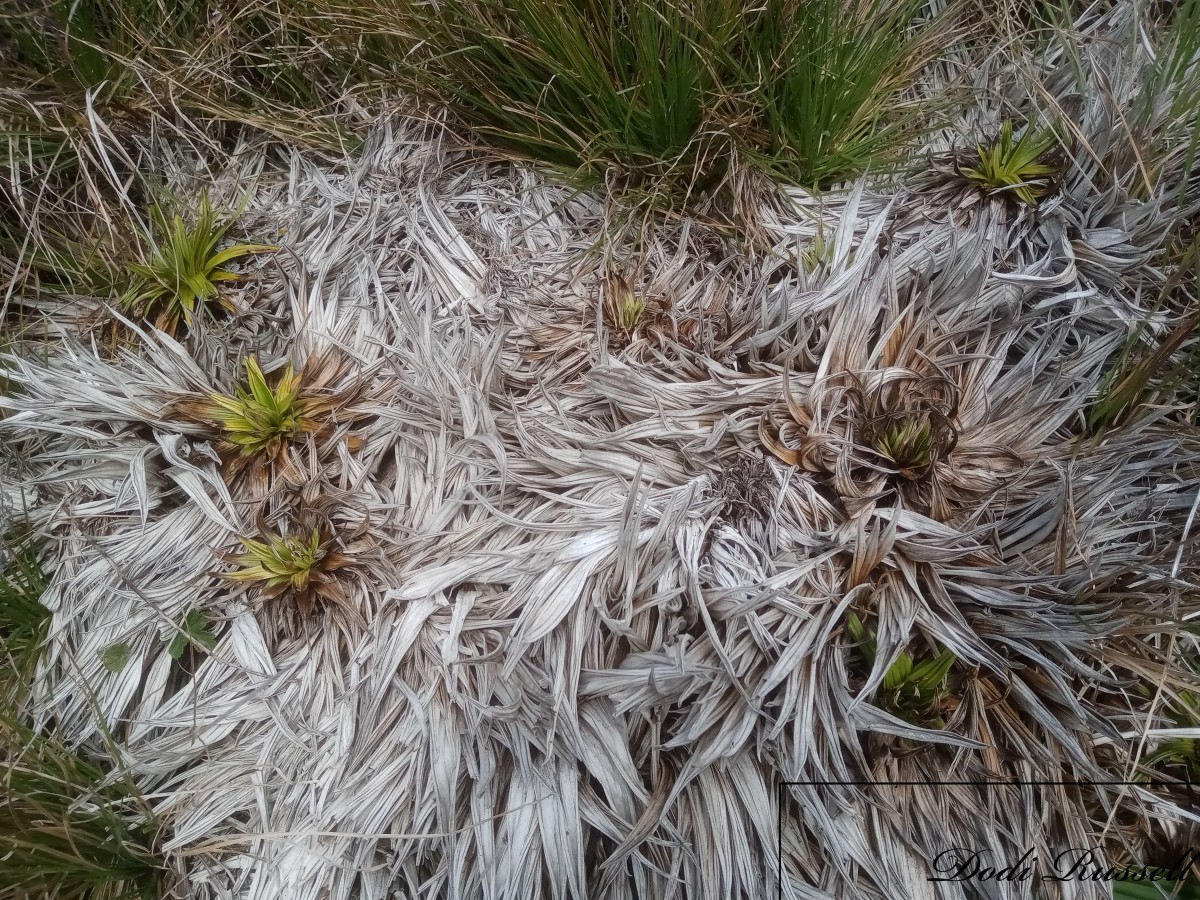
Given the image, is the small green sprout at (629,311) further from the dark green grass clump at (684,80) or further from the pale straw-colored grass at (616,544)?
the dark green grass clump at (684,80)

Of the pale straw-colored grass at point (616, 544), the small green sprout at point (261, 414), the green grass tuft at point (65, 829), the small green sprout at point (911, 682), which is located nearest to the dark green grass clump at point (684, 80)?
the pale straw-colored grass at point (616, 544)

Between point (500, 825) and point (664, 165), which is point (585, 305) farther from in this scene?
point (500, 825)

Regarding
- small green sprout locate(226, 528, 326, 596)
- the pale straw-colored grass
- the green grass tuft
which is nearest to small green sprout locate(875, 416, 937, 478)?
the pale straw-colored grass

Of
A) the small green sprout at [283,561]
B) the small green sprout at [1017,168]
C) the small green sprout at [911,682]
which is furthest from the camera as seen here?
the small green sprout at [1017,168]


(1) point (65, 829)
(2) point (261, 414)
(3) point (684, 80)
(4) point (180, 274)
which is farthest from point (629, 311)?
(1) point (65, 829)

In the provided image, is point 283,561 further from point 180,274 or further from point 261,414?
point 180,274

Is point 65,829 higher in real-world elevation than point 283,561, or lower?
lower

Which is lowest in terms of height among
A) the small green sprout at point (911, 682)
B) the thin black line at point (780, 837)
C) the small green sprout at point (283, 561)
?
the thin black line at point (780, 837)
